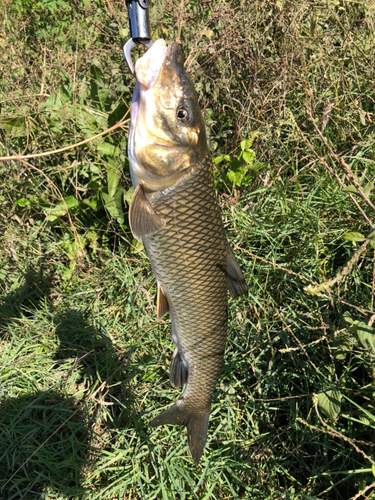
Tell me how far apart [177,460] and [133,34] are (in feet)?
7.18

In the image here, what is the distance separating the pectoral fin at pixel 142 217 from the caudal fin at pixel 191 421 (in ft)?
2.86

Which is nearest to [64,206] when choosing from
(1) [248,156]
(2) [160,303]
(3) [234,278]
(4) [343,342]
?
(1) [248,156]

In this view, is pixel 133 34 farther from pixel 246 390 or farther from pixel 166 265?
pixel 246 390

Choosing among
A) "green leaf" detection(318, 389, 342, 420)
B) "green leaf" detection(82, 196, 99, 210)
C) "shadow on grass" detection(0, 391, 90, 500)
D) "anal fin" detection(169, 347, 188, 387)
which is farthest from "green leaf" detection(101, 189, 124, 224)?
"green leaf" detection(318, 389, 342, 420)

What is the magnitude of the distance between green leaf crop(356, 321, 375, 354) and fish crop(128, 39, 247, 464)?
54cm

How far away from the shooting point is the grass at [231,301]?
91.1 inches

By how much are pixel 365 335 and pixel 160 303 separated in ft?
2.86

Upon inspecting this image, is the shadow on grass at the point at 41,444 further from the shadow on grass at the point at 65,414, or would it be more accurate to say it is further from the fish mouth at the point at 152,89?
the fish mouth at the point at 152,89

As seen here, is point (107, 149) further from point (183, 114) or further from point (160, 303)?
point (160, 303)

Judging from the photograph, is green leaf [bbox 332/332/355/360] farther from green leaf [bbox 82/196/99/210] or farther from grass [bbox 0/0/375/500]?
green leaf [bbox 82/196/99/210]

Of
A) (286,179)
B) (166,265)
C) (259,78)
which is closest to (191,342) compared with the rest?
(166,265)

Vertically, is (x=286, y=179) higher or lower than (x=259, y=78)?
lower

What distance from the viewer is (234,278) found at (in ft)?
5.48

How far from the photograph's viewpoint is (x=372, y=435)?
2.12 metres
